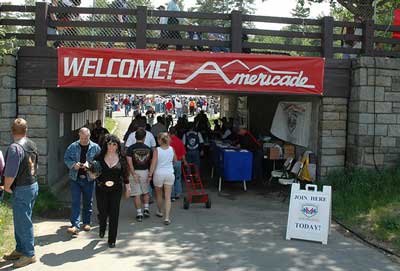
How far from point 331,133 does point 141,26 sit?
4928mm

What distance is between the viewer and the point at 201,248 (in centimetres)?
688

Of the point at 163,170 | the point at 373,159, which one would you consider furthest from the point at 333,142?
the point at 163,170

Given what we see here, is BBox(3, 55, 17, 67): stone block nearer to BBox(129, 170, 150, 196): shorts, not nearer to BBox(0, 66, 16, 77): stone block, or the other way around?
BBox(0, 66, 16, 77): stone block

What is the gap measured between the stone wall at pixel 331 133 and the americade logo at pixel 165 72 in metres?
0.69

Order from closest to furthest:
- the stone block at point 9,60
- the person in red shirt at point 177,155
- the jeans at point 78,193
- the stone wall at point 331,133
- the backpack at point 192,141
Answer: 1. the jeans at point 78,193
2. the stone block at point 9,60
3. the person in red shirt at point 177,155
4. the stone wall at point 331,133
5. the backpack at point 192,141

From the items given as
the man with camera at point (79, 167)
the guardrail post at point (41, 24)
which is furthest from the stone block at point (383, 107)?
the guardrail post at point (41, 24)

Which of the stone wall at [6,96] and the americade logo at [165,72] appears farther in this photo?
the americade logo at [165,72]

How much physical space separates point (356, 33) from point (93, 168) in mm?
7604

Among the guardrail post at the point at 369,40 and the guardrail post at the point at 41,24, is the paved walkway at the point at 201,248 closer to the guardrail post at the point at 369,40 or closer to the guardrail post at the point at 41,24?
the guardrail post at the point at 41,24

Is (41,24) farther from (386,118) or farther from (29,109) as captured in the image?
(386,118)

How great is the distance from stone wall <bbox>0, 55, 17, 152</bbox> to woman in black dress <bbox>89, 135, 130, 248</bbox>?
11.6 ft

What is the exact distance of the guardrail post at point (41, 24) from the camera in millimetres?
9766

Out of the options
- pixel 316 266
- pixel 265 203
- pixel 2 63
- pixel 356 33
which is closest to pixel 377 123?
pixel 356 33

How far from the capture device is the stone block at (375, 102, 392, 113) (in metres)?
10.6
